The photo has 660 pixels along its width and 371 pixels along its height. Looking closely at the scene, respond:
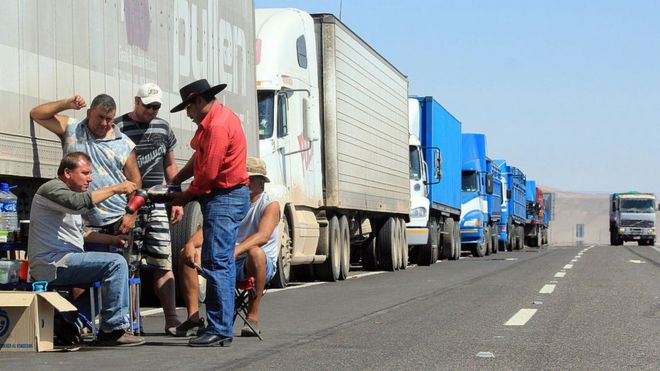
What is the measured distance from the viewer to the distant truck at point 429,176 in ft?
91.4

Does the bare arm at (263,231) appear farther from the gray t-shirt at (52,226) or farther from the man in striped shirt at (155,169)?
the gray t-shirt at (52,226)

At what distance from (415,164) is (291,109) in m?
11.4

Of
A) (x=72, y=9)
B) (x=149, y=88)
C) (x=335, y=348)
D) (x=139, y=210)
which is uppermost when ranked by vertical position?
(x=72, y=9)

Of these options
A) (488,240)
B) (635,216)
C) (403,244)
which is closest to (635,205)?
(635,216)

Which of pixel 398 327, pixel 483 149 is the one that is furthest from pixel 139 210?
pixel 483 149

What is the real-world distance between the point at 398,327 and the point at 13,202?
3336mm

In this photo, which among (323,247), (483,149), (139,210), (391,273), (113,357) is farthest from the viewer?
(483,149)

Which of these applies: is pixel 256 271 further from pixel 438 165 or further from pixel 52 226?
pixel 438 165

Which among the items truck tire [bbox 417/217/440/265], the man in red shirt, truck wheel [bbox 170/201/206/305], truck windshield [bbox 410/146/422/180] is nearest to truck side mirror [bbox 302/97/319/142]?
truck wheel [bbox 170/201/206/305]

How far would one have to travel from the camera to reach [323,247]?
19078 millimetres

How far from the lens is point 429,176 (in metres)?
29.0

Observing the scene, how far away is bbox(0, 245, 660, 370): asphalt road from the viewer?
7.88 m

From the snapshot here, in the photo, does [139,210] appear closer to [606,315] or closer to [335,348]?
[335,348]

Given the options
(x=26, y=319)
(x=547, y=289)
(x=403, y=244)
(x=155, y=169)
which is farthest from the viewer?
(x=403, y=244)
